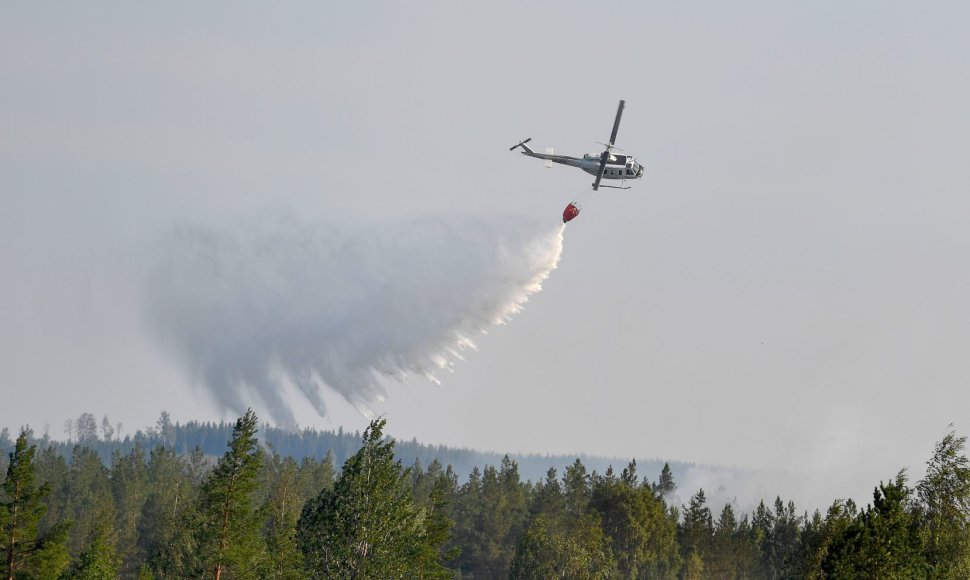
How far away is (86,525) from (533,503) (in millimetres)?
56592

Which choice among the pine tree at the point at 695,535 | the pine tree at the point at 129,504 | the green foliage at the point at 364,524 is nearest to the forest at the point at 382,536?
the green foliage at the point at 364,524

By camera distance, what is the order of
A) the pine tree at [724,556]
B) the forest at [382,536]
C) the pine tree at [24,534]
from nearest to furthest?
1. the forest at [382,536]
2. the pine tree at [24,534]
3. the pine tree at [724,556]

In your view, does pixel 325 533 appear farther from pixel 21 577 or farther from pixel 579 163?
pixel 579 163

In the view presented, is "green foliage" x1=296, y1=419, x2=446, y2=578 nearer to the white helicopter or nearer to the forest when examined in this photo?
the forest

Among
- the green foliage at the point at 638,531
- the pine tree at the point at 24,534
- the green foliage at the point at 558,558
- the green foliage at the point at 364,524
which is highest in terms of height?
the green foliage at the point at 638,531

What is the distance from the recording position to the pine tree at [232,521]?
67.7m

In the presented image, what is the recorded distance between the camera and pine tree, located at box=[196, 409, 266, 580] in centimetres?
6769

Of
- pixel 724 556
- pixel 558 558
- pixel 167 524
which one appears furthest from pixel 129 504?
pixel 558 558

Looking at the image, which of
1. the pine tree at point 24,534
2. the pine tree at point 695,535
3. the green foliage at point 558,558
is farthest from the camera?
the pine tree at point 695,535

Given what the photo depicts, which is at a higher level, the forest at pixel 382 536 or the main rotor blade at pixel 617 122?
the main rotor blade at pixel 617 122

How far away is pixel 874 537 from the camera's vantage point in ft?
190

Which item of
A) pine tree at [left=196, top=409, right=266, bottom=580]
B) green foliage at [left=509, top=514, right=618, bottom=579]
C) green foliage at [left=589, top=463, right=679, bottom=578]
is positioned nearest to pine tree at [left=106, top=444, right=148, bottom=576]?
green foliage at [left=589, top=463, right=679, bottom=578]

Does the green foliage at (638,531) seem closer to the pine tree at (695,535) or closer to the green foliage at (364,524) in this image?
the pine tree at (695,535)

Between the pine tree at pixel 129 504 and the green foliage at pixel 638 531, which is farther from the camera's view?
the pine tree at pixel 129 504
